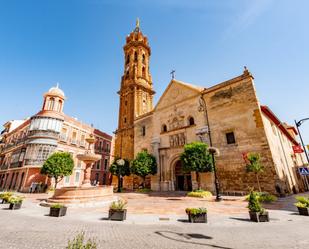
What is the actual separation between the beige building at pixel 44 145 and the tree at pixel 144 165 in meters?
11.9

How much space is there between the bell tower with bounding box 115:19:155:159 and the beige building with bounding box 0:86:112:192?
651 centimetres

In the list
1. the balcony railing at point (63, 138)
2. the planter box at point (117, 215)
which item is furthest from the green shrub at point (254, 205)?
the balcony railing at point (63, 138)

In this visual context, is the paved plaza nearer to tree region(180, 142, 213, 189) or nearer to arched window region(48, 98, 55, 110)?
tree region(180, 142, 213, 189)

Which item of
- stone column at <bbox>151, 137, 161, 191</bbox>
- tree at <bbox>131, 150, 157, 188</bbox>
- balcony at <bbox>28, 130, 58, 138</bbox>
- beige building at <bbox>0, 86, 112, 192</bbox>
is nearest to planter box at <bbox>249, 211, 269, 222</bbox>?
tree at <bbox>131, 150, 157, 188</bbox>

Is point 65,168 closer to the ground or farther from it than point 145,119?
closer to the ground

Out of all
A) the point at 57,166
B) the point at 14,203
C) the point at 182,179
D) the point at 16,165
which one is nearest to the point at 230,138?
the point at 182,179

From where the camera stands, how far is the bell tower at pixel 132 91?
90.8 feet

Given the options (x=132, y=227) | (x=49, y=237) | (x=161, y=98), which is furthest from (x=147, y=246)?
(x=161, y=98)

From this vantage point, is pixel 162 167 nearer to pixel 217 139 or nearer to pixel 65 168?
pixel 217 139

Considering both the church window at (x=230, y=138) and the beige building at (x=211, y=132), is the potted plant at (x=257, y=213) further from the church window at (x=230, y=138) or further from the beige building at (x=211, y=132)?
the church window at (x=230, y=138)

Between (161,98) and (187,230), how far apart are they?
20.4 metres

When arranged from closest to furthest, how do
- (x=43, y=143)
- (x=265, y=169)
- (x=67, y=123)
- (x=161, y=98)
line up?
(x=265, y=169)
(x=43, y=143)
(x=161, y=98)
(x=67, y=123)

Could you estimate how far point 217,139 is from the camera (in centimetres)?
1716

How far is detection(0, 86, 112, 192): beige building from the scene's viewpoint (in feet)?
71.1
